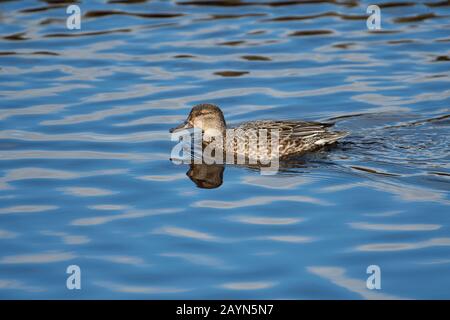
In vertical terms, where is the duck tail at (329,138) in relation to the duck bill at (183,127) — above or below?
below

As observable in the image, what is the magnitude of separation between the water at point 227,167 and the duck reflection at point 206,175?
0.16 feet

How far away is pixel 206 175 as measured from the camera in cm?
980

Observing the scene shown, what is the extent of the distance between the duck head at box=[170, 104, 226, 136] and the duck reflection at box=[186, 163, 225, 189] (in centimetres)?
81

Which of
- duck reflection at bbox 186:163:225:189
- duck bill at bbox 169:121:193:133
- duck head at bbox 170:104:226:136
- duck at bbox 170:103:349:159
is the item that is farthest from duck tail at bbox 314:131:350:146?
duck bill at bbox 169:121:193:133

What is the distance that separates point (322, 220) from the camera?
831 cm

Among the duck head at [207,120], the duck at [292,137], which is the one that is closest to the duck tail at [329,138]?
the duck at [292,137]

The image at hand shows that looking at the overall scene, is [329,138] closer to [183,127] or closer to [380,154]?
[380,154]

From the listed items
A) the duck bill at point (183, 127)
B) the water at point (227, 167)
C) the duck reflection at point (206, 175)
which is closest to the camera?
the water at point (227, 167)

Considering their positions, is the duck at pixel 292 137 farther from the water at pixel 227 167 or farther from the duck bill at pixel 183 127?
the water at pixel 227 167

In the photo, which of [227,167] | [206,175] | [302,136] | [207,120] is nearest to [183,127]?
[207,120]

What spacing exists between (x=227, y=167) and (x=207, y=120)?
3.43 ft

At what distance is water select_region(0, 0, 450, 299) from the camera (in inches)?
291

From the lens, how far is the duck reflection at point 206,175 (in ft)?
31.1
